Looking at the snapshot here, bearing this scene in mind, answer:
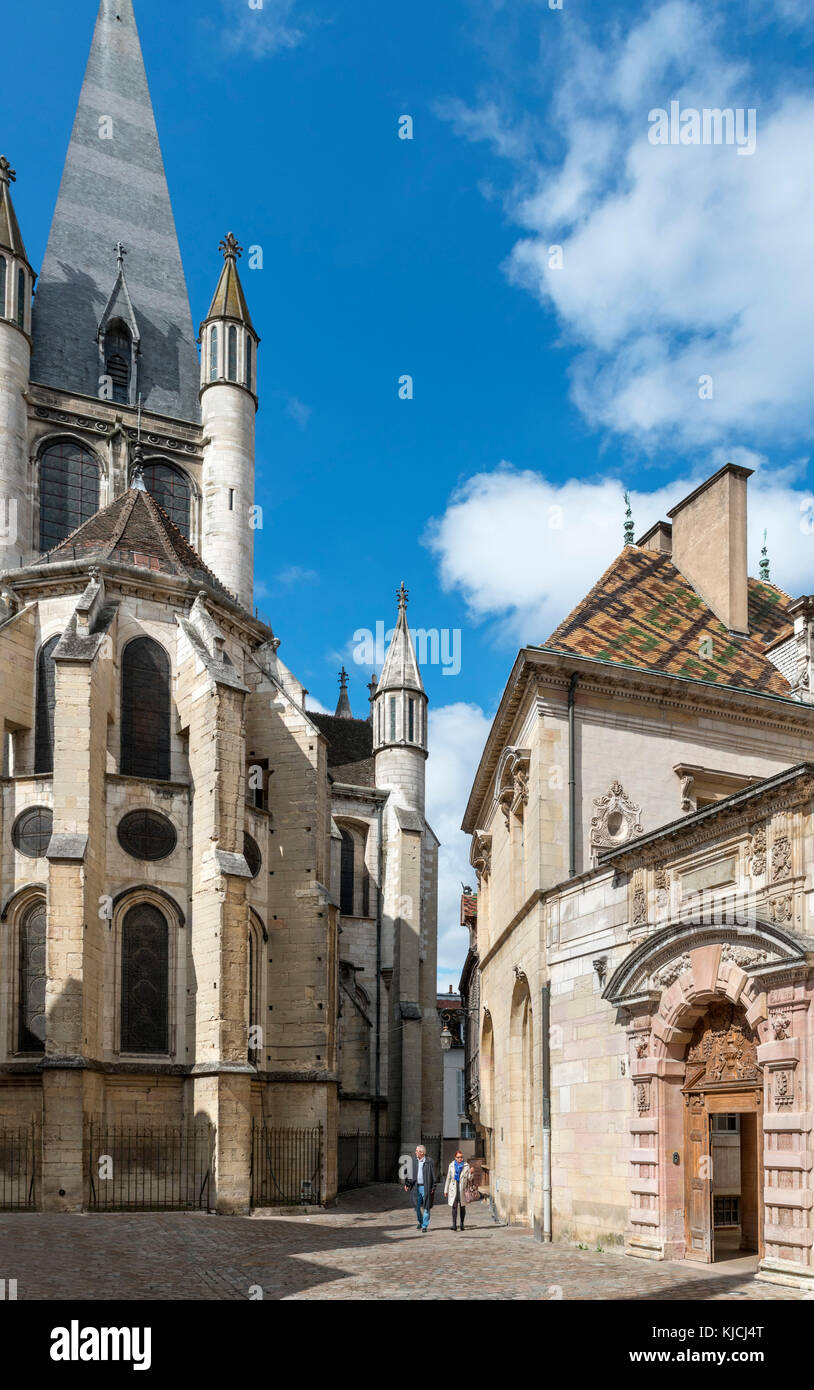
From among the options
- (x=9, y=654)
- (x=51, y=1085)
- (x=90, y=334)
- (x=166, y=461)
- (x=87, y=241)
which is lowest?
(x=51, y=1085)

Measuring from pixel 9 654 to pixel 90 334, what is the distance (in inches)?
744

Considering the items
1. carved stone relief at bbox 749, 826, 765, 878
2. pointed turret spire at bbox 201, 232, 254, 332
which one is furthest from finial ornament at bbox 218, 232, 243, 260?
carved stone relief at bbox 749, 826, 765, 878

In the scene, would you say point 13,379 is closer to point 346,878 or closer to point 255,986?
point 346,878

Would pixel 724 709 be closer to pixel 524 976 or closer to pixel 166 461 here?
pixel 524 976

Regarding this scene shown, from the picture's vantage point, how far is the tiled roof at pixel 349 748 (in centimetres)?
4644

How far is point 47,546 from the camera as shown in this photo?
37.0 meters

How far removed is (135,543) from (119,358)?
15.8 m

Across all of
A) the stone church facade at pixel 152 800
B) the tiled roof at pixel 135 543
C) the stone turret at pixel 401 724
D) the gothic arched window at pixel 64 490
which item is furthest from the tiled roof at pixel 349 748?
the tiled roof at pixel 135 543

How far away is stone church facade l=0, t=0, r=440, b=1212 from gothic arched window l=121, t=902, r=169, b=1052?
4cm

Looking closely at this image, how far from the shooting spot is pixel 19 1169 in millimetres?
23344

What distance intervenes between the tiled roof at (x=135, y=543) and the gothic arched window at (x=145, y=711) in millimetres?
2042

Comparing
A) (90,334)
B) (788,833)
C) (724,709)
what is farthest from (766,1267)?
(90,334)

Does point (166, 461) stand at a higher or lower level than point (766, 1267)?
higher

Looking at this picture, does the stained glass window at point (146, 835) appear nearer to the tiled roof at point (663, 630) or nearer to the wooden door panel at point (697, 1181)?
the tiled roof at point (663, 630)
